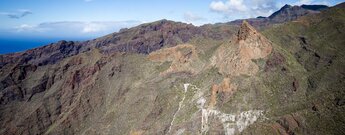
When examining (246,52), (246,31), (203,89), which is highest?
(246,31)

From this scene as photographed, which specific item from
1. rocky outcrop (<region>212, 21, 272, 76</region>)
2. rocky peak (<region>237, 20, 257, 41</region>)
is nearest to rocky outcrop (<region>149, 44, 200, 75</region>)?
rocky outcrop (<region>212, 21, 272, 76</region>)

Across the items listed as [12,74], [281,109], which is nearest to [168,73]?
[281,109]

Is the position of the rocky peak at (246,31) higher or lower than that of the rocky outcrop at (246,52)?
higher

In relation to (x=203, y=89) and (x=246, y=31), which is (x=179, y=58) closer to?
(x=203, y=89)

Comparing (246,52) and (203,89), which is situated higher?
(246,52)

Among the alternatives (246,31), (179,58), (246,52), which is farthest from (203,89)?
(179,58)

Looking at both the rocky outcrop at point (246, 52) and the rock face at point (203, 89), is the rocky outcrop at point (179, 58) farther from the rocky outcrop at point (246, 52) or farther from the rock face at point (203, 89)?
the rocky outcrop at point (246, 52)

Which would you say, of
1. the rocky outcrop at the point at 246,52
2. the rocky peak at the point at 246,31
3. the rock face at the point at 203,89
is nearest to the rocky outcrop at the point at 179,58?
the rock face at the point at 203,89

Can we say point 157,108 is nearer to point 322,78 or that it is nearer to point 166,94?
point 166,94
